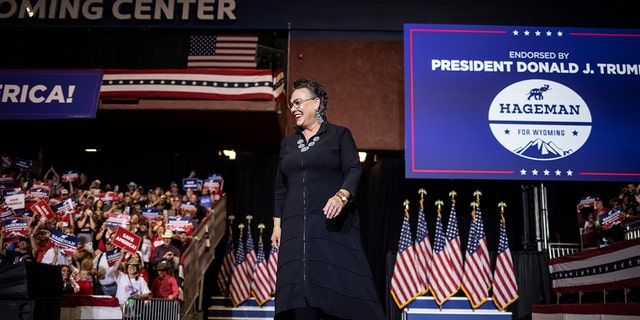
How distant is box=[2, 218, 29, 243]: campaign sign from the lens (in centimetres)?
906

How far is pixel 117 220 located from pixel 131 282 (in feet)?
6.29

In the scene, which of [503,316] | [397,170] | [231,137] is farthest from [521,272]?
[231,137]

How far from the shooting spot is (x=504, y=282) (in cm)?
973

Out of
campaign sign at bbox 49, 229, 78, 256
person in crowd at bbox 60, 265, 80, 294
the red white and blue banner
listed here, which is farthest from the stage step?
the red white and blue banner

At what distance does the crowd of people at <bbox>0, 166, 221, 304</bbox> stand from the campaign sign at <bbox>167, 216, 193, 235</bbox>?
0.02 m

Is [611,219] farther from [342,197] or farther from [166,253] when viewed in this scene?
[342,197]

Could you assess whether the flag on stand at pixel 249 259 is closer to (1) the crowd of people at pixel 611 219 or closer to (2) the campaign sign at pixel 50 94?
(2) the campaign sign at pixel 50 94

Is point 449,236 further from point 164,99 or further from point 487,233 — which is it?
point 164,99

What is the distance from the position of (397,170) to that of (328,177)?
897cm

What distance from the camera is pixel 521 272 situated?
9.83 metres

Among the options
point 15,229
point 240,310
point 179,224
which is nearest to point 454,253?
point 240,310

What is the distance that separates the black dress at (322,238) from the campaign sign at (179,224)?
6.54 meters

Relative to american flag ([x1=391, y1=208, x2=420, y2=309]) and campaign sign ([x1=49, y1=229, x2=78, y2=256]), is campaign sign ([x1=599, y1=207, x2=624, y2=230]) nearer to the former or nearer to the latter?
american flag ([x1=391, y1=208, x2=420, y2=309])

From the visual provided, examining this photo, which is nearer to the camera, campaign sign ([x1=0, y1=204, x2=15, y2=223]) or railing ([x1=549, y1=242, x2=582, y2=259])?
campaign sign ([x1=0, y1=204, x2=15, y2=223])
